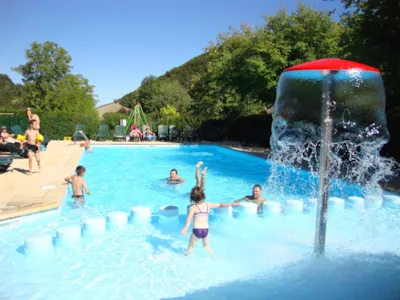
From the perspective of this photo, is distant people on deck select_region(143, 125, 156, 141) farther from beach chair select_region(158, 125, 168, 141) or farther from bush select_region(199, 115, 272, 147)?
bush select_region(199, 115, 272, 147)

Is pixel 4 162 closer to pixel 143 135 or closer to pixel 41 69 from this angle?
pixel 143 135

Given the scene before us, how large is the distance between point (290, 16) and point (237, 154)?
28.2 feet

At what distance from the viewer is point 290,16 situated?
803 inches

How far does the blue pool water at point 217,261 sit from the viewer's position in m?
4.92

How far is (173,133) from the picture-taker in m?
26.2

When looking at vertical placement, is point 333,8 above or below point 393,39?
above

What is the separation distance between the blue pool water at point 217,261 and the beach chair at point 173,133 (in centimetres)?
1640

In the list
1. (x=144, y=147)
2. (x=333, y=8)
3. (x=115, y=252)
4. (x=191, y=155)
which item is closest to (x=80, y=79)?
(x=144, y=147)

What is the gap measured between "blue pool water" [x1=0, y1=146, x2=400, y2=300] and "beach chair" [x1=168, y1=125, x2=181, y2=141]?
1640 cm

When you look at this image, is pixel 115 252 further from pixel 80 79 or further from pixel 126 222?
pixel 80 79

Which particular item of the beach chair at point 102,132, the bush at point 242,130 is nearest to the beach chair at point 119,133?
the beach chair at point 102,132

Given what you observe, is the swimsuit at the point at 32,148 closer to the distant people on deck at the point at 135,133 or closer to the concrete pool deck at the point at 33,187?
the concrete pool deck at the point at 33,187

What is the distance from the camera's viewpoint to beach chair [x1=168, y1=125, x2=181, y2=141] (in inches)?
1030

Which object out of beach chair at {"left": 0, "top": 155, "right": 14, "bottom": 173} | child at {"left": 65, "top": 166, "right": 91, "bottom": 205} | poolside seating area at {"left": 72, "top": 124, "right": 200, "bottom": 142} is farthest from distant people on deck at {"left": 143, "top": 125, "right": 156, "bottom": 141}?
child at {"left": 65, "top": 166, "right": 91, "bottom": 205}
